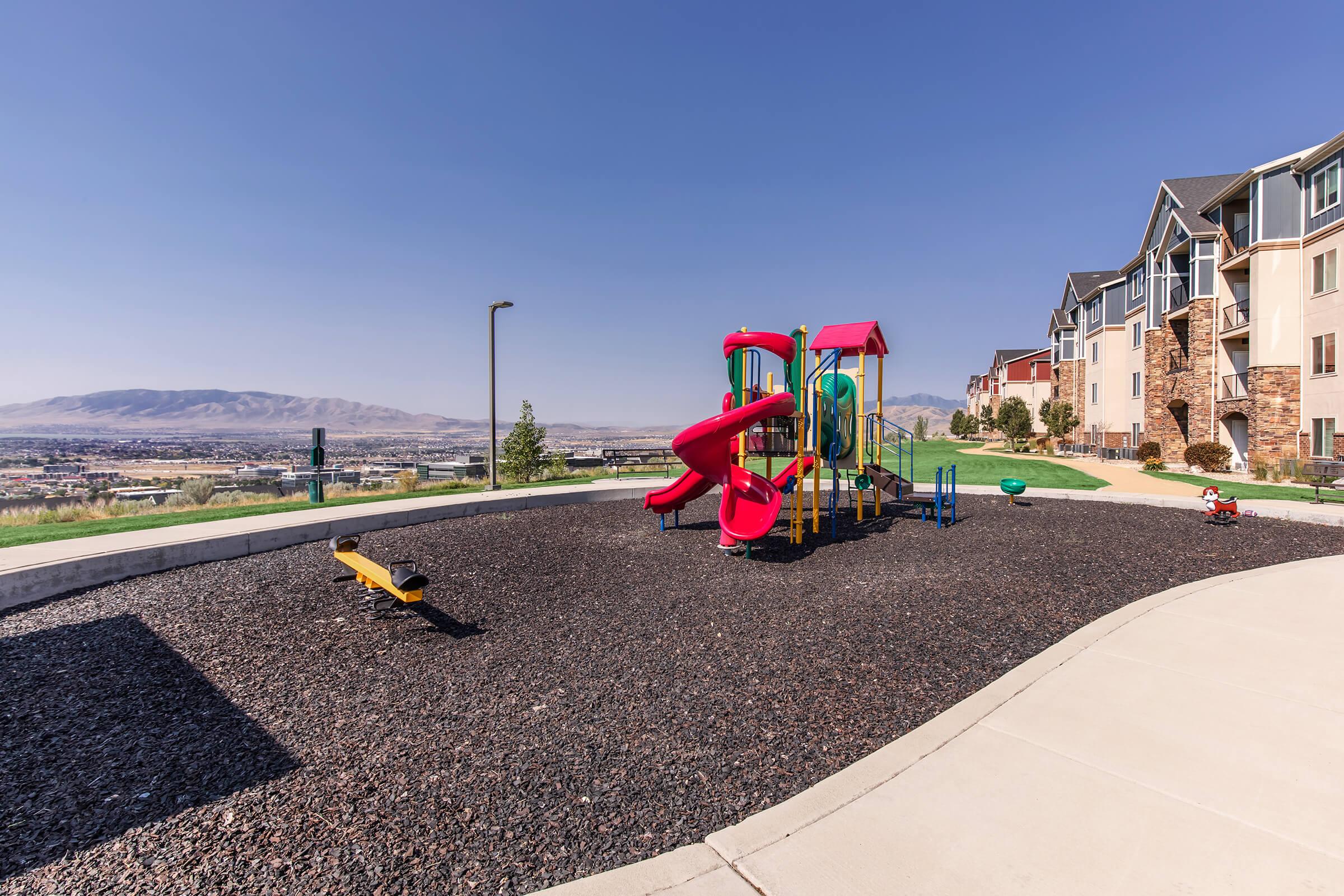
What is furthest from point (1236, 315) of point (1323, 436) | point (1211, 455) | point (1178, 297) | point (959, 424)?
point (959, 424)

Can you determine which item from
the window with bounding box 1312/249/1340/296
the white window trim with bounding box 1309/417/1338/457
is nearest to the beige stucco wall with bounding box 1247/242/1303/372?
the window with bounding box 1312/249/1340/296

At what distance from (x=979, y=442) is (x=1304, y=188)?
1679 inches

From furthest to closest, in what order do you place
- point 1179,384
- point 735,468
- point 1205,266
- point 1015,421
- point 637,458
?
1. point 1015,421
2. point 1179,384
3. point 637,458
4. point 1205,266
5. point 735,468

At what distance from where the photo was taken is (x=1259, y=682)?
175 inches

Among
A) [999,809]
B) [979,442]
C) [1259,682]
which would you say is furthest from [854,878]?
[979,442]

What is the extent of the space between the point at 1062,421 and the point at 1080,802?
141ft

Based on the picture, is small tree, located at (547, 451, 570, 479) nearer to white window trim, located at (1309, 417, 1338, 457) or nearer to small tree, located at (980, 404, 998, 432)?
white window trim, located at (1309, 417, 1338, 457)

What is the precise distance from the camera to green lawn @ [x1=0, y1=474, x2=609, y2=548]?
947cm

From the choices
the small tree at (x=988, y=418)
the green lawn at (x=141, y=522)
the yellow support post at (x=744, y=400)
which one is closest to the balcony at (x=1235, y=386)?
the yellow support post at (x=744, y=400)

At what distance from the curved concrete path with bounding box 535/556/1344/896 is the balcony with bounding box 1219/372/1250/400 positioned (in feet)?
79.9

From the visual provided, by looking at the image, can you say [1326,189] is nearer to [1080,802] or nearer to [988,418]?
[1080,802]

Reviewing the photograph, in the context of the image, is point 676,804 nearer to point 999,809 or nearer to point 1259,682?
point 999,809

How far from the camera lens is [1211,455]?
22234 mm

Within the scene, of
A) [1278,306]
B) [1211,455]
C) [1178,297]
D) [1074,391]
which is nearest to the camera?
[1278,306]
